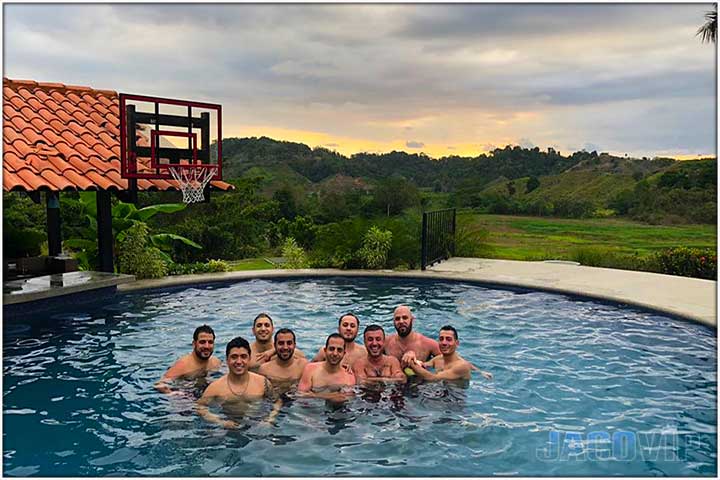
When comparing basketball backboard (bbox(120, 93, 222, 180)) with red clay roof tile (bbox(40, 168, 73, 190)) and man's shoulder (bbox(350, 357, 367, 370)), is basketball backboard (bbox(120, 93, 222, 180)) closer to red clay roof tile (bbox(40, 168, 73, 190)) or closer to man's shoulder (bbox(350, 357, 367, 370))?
red clay roof tile (bbox(40, 168, 73, 190))

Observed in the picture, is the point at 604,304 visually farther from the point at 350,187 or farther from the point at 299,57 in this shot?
the point at 350,187

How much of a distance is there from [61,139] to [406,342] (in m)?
7.59

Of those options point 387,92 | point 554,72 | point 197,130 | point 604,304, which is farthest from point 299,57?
point 604,304

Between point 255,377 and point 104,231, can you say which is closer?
point 255,377

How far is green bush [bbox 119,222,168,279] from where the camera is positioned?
39.2 feet

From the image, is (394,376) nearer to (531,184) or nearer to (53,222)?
(53,222)

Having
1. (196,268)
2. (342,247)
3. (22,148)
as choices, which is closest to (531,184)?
(342,247)

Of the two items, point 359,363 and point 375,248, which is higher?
point 375,248

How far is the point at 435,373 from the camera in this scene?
21.7ft

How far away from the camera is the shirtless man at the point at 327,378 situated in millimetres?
5930

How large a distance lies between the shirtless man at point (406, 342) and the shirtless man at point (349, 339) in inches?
18.0

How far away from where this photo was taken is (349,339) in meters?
6.45

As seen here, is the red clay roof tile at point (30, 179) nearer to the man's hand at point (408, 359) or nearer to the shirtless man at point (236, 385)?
the shirtless man at point (236, 385)

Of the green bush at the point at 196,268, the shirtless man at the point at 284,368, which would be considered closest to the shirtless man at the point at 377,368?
the shirtless man at the point at 284,368
